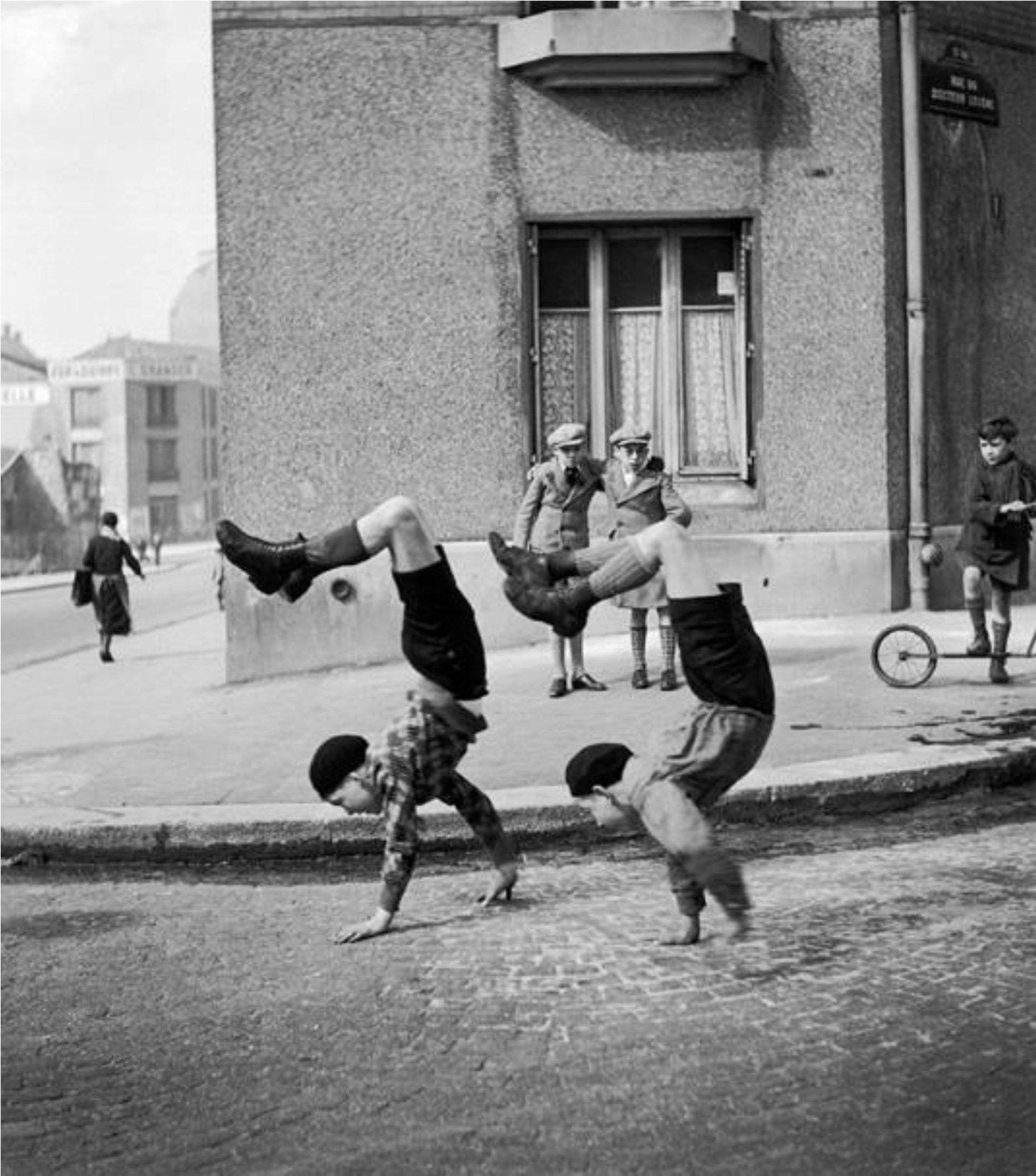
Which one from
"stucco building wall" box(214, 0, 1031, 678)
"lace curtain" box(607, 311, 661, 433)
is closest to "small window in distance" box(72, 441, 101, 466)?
"lace curtain" box(607, 311, 661, 433)

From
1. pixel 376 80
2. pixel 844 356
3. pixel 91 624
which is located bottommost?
pixel 91 624

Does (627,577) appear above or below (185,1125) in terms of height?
above

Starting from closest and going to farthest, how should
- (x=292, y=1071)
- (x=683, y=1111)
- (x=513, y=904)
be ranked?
(x=683, y=1111), (x=292, y=1071), (x=513, y=904)

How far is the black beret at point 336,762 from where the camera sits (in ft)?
11.1

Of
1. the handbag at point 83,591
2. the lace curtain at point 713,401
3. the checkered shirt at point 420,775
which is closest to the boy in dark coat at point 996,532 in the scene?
the lace curtain at point 713,401

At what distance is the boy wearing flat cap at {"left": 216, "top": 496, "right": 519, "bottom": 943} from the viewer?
7.75 feet

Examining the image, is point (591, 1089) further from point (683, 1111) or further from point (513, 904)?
point (513, 904)

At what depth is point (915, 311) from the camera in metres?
4.65

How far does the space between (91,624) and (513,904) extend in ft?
76.2

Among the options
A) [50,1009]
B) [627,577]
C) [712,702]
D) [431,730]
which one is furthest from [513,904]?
[627,577]

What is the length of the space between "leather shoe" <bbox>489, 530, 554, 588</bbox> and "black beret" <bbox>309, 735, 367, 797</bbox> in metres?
1.15

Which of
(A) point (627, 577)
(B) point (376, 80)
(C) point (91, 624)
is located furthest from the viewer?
(C) point (91, 624)

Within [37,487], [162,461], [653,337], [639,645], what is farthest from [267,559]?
[162,461]

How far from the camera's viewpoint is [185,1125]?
11.7 ft
